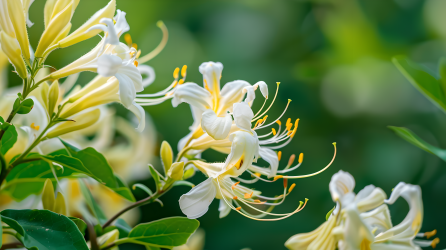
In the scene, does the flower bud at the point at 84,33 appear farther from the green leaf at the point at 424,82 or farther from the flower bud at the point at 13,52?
the green leaf at the point at 424,82

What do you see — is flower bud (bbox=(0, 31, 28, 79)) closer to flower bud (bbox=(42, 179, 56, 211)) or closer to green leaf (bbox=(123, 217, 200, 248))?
flower bud (bbox=(42, 179, 56, 211))

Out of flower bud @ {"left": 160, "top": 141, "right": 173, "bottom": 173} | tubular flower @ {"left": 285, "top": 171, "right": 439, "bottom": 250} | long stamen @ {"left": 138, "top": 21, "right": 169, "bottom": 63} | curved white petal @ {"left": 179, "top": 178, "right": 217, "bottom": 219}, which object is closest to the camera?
tubular flower @ {"left": 285, "top": 171, "right": 439, "bottom": 250}

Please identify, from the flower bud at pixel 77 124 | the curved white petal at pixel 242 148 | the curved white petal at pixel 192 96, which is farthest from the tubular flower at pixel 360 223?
the flower bud at pixel 77 124

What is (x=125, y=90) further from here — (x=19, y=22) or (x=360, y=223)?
(x=360, y=223)

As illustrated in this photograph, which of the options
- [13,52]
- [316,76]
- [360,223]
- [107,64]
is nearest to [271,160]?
[360,223]

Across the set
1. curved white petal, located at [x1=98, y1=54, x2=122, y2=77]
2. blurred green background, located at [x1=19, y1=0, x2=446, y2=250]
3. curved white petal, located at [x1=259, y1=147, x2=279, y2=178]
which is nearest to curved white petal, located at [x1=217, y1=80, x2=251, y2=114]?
curved white petal, located at [x1=259, y1=147, x2=279, y2=178]

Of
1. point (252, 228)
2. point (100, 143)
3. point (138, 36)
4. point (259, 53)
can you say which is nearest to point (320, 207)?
point (252, 228)

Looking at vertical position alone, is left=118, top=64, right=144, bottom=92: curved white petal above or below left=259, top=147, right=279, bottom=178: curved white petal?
above
